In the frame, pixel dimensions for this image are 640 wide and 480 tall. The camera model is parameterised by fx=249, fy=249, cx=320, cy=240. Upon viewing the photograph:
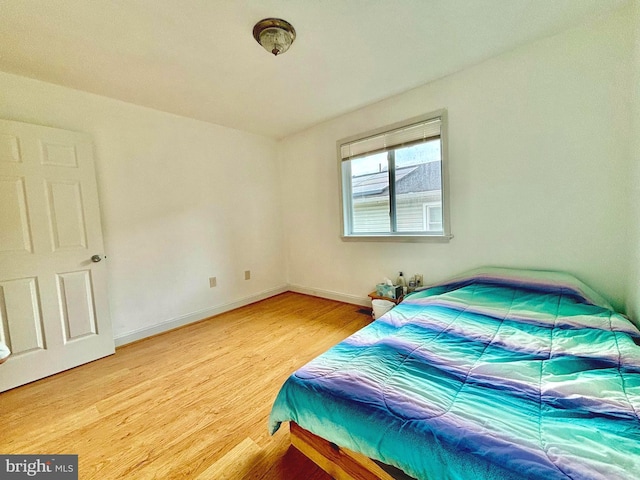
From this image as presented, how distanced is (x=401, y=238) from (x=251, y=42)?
2.15 meters

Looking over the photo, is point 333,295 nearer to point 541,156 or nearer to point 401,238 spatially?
point 401,238

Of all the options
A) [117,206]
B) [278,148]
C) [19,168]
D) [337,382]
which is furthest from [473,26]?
[19,168]

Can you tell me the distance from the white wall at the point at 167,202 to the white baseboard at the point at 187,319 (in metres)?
0.02

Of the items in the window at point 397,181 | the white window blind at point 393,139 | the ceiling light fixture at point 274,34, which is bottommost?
the window at point 397,181

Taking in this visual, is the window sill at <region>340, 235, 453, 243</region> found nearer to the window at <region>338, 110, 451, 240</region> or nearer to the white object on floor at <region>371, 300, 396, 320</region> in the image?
the window at <region>338, 110, 451, 240</region>

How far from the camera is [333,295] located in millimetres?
3416

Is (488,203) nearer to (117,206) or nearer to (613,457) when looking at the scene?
(613,457)

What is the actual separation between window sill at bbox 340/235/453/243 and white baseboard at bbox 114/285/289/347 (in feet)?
4.94

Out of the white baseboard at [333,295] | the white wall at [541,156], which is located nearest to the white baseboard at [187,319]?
the white baseboard at [333,295]

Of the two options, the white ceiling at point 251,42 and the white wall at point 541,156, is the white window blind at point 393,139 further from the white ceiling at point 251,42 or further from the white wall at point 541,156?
the white ceiling at point 251,42

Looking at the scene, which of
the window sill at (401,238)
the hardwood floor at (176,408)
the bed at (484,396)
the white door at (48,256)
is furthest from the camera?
the window sill at (401,238)

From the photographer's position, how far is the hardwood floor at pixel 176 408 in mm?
1194

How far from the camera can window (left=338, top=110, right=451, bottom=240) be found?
8.13 ft

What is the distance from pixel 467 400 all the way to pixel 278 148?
3.76 metres
